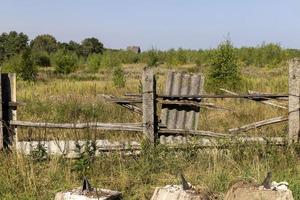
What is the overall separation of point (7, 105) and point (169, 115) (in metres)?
2.30

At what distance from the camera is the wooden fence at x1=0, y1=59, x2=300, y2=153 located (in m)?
6.32

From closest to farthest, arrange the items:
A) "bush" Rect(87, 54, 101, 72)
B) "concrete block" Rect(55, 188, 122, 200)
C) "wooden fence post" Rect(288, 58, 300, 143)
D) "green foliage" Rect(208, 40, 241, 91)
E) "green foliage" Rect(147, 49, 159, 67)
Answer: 1. "concrete block" Rect(55, 188, 122, 200)
2. "wooden fence post" Rect(288, 58, 300, 143)
3. "green foliage" Rect(208, 40, 241, 91)
4. "green foliage" Rect(147, 49, 159, 67)
5. "bush" Rect(87, 54, 101, 72)

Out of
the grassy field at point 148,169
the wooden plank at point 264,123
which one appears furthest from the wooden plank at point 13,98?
the wooden plank at point 264,123

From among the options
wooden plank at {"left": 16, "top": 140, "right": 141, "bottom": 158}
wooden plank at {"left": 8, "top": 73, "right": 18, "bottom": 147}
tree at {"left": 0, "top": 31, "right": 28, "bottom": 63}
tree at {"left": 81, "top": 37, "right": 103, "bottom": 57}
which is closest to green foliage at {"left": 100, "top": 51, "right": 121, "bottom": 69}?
tree at {"left": 0, "top": 31, "right": 28, "bottom": 63}

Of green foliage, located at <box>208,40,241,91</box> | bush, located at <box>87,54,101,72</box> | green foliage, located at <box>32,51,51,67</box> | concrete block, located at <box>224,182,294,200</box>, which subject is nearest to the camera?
concrete block, located at <box>224,182,294,200</box>

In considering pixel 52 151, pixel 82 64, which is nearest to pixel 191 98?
pixel 52 151

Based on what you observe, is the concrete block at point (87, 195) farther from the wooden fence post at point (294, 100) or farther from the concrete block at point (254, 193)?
the wooden fence post at point (294, 100)

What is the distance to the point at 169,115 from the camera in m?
6.68

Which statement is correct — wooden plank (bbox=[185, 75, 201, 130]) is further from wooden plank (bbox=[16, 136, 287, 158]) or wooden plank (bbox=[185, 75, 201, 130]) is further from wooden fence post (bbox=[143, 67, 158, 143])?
wooden fence post (bbox=[143, 67, 158, 143])

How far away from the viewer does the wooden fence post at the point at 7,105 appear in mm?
6793

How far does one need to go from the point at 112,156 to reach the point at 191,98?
1.37m

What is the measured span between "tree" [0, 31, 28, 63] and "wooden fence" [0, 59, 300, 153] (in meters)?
46.0

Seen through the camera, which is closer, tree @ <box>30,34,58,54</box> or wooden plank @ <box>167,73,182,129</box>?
wooden plank @ <box>167,73,182,129</box>

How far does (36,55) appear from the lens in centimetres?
4241
